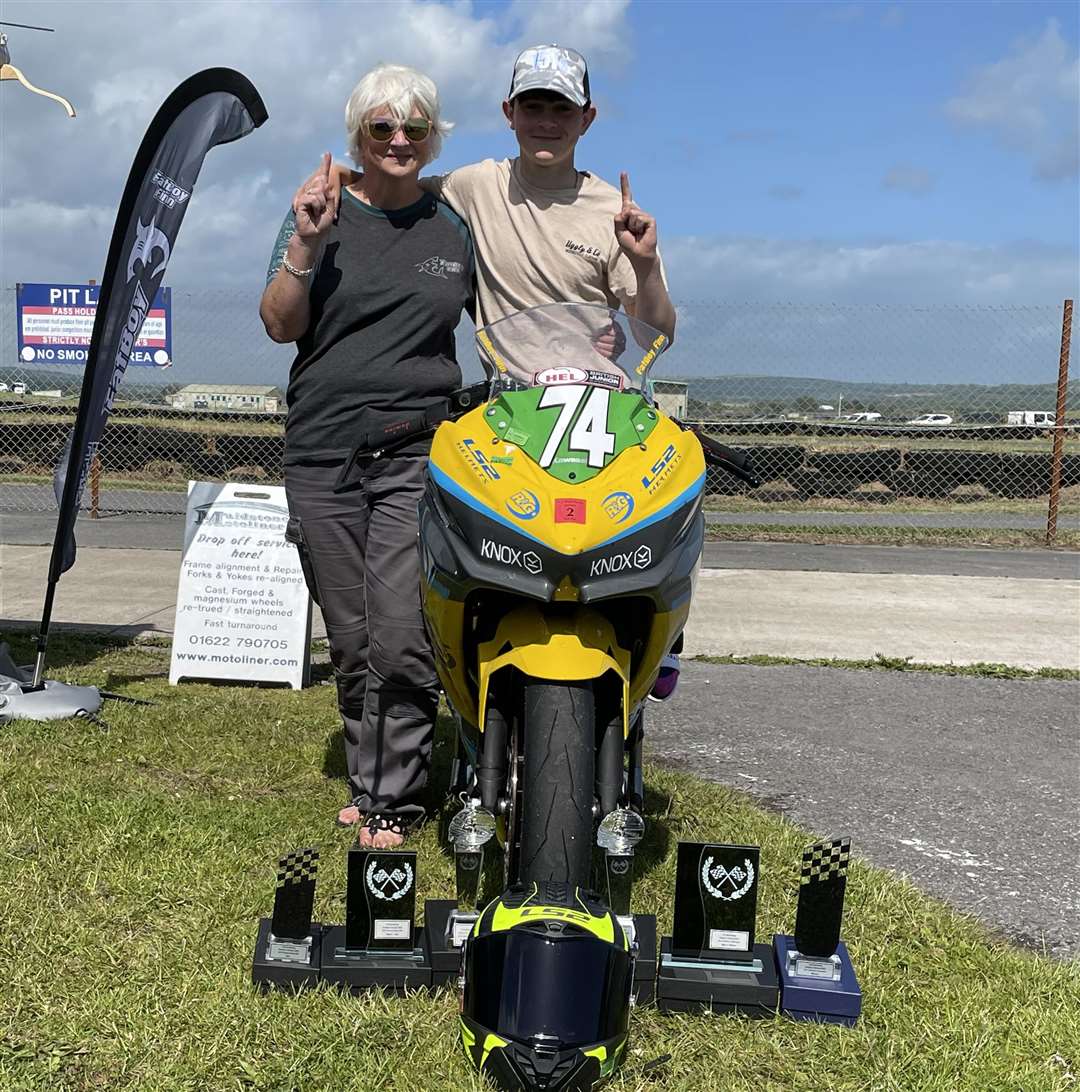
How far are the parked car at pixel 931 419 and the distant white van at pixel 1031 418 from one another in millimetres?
736

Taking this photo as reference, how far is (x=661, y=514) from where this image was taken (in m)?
2.38

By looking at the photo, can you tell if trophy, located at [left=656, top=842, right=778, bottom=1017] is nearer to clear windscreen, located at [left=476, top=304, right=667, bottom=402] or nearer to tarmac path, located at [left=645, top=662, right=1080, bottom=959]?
tarmac path, located at [left=645, top=662, right=1080, bottom=959]

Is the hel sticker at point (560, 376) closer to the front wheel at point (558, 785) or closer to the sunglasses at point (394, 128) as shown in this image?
the front wheel at point (558, 785)

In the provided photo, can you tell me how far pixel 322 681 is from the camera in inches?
236

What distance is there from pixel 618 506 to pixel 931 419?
11.6 meters

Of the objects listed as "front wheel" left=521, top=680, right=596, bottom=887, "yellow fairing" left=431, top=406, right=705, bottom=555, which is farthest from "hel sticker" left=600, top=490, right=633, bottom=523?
"front wheel" left=521, top=680, right=596, bottom=887

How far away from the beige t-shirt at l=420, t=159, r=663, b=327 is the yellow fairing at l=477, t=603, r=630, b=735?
1.11 metres

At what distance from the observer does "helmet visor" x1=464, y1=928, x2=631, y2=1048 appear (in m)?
2.13

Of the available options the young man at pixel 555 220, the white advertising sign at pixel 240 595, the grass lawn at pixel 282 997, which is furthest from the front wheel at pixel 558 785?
the white advertising sign at pixel 240 595

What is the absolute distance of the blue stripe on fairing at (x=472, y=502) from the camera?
2297 millimetres

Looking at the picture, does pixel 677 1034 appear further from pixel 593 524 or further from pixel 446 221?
pixel 446 221

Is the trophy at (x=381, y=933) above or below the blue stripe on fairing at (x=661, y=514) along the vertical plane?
below

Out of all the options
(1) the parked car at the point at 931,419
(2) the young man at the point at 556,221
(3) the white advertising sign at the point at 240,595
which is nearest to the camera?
(2) the young man at the point at 556,221

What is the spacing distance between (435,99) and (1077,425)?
32.0 feet
